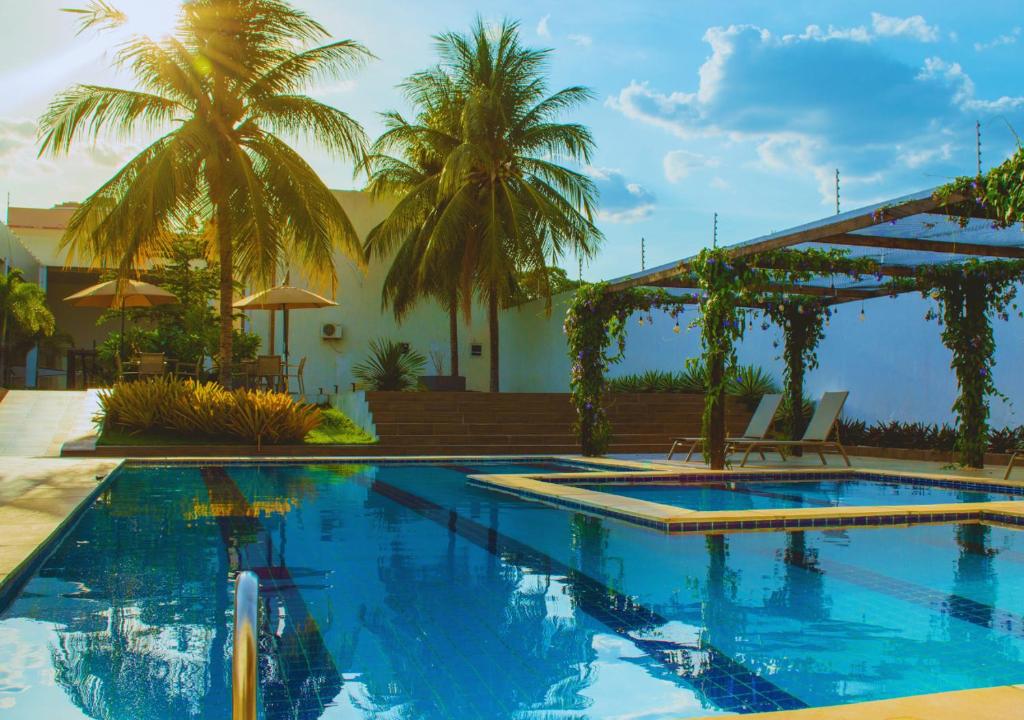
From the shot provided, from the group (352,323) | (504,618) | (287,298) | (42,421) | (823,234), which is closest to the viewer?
(504,618)

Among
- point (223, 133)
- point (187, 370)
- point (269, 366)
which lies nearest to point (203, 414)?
point (269, 366)

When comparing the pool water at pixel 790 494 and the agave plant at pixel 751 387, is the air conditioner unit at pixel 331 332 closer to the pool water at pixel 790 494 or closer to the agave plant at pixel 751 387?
the agave plant at pixel 751 387

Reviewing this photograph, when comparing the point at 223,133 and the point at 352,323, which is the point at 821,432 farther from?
the point at 352,323

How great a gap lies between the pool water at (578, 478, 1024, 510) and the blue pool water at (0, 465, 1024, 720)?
6.44 ft

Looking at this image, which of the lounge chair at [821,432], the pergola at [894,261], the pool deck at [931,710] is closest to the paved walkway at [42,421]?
the pergola at [894,261]

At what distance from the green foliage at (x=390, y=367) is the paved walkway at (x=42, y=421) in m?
6.13

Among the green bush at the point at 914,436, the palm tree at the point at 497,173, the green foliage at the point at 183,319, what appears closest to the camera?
the green bush at the point at 914,436

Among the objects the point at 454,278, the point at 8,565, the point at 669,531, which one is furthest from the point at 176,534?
the point at 454,278

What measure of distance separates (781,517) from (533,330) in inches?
687

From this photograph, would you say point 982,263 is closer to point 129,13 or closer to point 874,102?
point 874,102

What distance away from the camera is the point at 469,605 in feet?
16.3

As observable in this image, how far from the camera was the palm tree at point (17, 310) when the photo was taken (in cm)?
1950

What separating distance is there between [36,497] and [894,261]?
10.2 metres

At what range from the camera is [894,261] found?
39.7 feet
